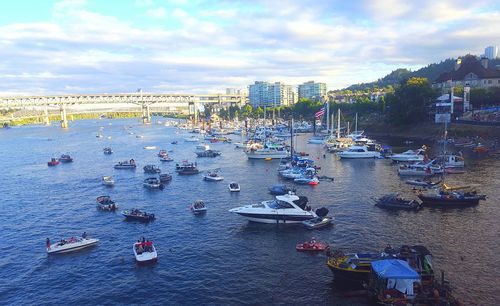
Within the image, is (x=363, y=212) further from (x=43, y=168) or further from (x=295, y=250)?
(x=43, y=168)

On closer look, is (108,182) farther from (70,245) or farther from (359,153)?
(359,153)

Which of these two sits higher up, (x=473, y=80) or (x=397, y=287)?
(x=473, y=80)

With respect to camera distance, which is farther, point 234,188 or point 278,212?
point 234,188

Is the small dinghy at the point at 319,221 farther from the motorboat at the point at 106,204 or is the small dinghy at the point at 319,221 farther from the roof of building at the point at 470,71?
the roof of building at the point at 470,71

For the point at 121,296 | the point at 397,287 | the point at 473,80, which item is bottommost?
the point at 121,296

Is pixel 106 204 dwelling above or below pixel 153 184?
below

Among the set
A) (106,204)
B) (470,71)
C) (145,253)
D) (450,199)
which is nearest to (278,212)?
(145,253)

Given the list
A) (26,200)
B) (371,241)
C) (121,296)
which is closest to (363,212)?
(371,241)
